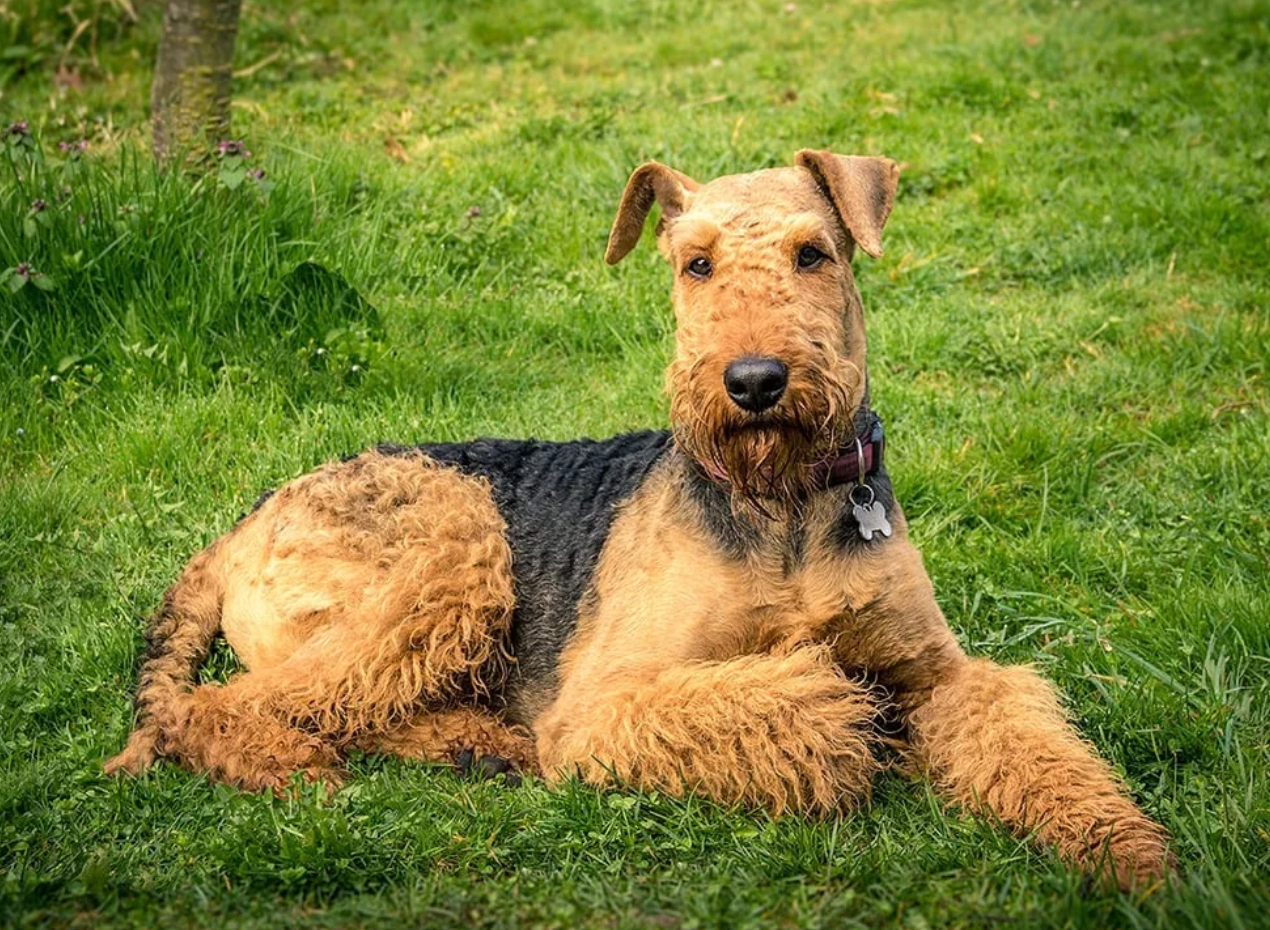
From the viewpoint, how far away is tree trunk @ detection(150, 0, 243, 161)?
6.50 meters

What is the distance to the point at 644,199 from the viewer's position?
417cm

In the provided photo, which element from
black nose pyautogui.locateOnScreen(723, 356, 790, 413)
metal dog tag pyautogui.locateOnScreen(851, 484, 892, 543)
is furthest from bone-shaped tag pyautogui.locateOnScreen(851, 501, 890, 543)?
black nose pyautogui.locateOnScreen(723, 356, 790, 413)

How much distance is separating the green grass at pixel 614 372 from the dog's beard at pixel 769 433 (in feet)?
2.65

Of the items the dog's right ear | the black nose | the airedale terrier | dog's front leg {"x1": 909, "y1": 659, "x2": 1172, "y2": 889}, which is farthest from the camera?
the dog's right ear

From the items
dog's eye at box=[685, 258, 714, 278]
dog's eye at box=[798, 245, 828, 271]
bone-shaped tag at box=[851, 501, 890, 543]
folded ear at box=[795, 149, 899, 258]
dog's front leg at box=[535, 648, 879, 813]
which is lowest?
dog's front leg at box=[535, 648, 879, 813]

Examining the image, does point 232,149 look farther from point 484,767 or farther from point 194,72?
point 484,767

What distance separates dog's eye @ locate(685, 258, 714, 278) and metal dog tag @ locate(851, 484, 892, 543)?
68 centimetres

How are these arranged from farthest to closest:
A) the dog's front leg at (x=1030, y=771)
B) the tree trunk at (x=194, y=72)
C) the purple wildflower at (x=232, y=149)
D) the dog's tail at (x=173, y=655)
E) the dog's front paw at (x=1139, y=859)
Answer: the tree trunk at (x=194, y=72)
the purple wildflower at (x=232, y=149)
the dog's tail at (x=173, y=655)
the dog's front leg at (x=1030, y=771)
the dog's front paw at (x=1139, y=859)

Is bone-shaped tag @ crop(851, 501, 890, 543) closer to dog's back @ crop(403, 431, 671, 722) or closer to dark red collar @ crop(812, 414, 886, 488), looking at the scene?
dark red collar @ crop(812, 414, 886, 488)

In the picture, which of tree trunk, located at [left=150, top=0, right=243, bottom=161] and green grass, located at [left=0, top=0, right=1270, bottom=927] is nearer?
green grass, located at [left=0, top=0, right=1270, bottom=927]

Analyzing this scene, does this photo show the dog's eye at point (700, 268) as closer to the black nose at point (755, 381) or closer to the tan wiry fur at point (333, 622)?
the black nose at point (755, 381)

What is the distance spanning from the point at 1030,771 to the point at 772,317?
4.02 feet

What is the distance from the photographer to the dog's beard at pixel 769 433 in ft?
10.2

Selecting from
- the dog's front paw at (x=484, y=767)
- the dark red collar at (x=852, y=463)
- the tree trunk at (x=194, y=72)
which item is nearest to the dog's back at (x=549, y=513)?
the dog's front paw at (x=484, y=767)
